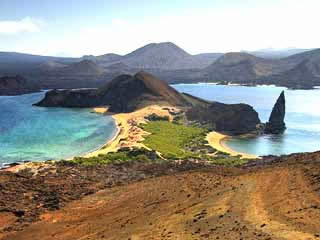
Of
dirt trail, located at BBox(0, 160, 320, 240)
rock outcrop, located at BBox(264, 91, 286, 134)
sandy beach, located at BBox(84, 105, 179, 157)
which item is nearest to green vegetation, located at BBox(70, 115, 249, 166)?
sandy beach, located at BBox(84, 105, 179, 157)

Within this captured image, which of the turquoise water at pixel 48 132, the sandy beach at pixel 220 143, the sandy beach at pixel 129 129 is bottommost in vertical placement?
the sandy beach at pixel 220 143

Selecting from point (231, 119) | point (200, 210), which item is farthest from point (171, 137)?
point (200, 210)

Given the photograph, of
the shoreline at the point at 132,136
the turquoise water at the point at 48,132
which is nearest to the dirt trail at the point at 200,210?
the shoreline at the point at 132,136

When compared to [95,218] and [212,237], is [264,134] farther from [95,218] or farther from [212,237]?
[212,237]

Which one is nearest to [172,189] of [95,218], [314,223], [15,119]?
[95,218]

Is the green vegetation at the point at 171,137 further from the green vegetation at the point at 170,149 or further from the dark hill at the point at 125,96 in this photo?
the dark hill at the point at 125,96

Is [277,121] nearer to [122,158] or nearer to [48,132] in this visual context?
[48,132]
